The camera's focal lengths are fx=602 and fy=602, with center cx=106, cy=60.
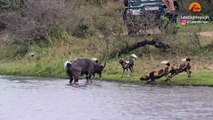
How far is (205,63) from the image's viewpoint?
2942 centimetres

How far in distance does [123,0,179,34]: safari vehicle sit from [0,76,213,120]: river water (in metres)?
6.12

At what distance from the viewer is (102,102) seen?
2114cm

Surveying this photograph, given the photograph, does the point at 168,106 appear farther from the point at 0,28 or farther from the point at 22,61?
the point at 0,28

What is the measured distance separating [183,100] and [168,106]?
1.58m

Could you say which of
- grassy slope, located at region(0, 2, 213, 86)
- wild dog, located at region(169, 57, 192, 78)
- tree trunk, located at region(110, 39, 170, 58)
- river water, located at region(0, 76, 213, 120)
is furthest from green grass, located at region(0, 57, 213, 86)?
river water, located at region(0, 76, 213, 120)

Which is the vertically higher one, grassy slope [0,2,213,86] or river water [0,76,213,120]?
grassy slope [0,2,213,86]

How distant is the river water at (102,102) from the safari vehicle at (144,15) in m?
6.12

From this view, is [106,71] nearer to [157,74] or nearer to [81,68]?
[81,68]

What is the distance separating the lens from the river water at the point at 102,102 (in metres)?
18.2

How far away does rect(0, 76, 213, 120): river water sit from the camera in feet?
59.8

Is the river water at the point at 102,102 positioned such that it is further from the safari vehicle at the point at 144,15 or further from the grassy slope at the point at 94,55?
the safari vehicle at the point at 144,15

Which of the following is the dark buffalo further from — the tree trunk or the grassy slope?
the tree trunk

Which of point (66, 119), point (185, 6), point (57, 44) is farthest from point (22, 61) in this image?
point (66, 119)

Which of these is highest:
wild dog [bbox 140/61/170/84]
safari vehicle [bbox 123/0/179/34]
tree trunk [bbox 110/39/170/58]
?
safari vehicle [bbox 123/0/179/34]
